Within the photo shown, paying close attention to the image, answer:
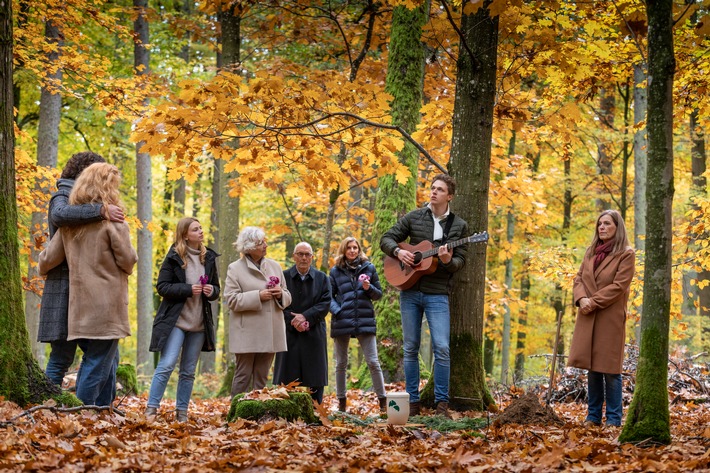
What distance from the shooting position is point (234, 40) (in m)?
12.0

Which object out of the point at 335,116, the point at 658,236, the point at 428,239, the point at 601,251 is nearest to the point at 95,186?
the point at 428,239

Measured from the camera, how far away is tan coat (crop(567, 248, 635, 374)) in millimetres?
6391

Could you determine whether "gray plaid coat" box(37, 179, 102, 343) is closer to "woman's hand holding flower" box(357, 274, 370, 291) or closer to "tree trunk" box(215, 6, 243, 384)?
"woman's hand holding flower" box(357, 274, 370, 291)

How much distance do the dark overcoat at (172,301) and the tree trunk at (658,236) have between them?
383 centimetres

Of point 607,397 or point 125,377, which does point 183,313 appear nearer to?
point 125,377

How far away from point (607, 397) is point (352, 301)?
9.64 ft

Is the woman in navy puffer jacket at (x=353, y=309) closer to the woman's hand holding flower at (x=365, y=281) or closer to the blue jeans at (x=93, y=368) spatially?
the woman's hand holding flower at (x=365, y=281)

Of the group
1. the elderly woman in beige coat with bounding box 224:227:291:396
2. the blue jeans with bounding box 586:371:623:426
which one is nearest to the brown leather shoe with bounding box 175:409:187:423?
the elderly woman in beige coat with bounding box 224:227:291:396

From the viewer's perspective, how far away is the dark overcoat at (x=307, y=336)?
7.61 metres

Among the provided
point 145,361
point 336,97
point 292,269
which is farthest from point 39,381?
point 145,361

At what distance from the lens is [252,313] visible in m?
7.18

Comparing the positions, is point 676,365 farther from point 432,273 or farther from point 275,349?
point 275,349

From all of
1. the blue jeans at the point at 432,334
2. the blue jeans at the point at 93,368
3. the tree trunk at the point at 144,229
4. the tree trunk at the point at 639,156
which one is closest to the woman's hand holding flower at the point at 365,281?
the blue jeans at the point at 432,334

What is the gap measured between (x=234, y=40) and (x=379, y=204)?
4.00 m
